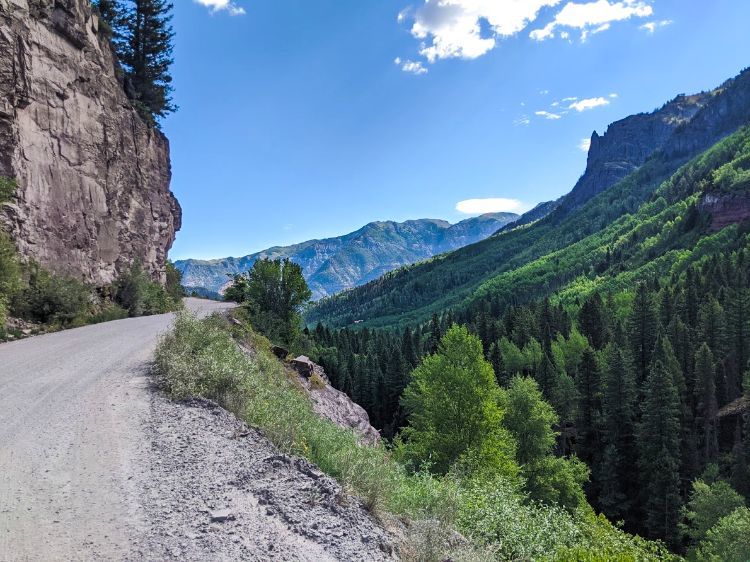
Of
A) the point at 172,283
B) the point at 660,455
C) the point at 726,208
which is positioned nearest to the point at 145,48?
the point at 172,283

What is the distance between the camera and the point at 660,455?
44.7 m

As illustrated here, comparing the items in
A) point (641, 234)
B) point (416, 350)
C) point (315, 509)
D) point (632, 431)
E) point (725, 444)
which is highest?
point (641, 234)

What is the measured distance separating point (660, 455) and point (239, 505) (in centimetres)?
5055

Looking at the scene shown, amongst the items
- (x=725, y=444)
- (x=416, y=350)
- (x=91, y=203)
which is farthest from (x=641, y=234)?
(x=91, y=203)

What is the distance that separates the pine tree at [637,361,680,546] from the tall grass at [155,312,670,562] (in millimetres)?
40425

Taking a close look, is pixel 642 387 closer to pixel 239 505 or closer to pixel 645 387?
pixel 645 387

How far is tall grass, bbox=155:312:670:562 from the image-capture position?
6.67 metres

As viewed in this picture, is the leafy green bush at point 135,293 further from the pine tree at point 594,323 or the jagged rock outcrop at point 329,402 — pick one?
the pine tree at point 594,323

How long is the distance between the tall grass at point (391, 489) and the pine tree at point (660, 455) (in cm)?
4042

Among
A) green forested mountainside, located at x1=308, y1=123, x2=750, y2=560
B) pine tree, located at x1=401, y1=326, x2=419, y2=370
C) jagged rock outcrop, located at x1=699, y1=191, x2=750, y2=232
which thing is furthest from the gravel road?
jagged rock outcrop, located at x1=699, y1=191, x2=750, y2=232

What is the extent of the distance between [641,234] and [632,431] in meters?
155

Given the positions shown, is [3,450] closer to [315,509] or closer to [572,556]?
[315,509]

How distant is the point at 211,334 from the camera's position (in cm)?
1279

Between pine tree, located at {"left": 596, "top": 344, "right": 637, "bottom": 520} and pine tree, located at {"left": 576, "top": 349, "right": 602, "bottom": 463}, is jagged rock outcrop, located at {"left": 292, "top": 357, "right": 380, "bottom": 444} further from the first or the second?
pine tree, located at {"left": 576, "top": 349, "right": 602, "bottom": 463}
